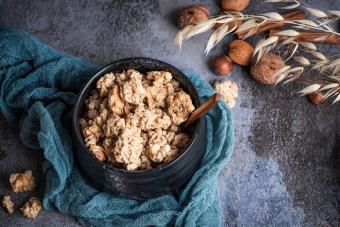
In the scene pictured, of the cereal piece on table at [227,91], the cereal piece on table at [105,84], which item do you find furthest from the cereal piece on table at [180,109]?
the cereal piece on table at [227,91]

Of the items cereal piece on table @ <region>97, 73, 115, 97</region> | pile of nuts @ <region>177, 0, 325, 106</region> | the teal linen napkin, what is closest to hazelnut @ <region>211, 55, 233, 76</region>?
pile of nuts @ <region>177, 0, 325, 106</region>

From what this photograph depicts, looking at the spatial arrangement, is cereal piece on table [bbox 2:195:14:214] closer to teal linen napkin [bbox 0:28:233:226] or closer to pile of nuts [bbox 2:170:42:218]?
pile of nuts [bbox 2:170:42:218]

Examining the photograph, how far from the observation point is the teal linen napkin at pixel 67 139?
124cm

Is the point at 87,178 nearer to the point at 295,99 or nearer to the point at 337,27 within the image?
the point at 295,99

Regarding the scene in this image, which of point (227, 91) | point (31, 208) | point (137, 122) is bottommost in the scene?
point (31, 208)

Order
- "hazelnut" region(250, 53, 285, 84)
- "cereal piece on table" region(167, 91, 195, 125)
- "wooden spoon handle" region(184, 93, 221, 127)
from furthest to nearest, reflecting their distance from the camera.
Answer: "hazelnut" region(250, 53, 285, 84)
"cereal piece on table" region(167, 91, 195, 125)
"wooden spoon handle" region(184, 93, 221, 127)

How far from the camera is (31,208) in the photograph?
1301mm

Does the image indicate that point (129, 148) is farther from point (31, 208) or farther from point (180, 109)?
point (31, 208)

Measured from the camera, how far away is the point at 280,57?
1.46 meters

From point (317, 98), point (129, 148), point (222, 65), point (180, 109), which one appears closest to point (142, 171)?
point (129, 148)

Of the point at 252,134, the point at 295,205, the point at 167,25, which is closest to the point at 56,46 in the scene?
the point at 167,25

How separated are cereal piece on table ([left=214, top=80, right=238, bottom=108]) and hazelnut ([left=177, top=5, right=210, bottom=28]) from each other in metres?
0.21

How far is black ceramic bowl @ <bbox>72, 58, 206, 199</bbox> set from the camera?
1116 mm

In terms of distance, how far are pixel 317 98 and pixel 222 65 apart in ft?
1.03
